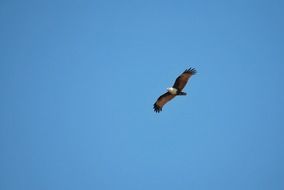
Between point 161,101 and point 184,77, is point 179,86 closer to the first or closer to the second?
point 184,77

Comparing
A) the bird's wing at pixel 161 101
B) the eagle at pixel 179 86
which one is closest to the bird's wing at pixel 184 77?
the eagle at pixel 179 86

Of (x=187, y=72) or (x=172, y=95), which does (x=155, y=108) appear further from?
(x=187, y=72)

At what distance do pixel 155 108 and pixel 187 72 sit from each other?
3.93m

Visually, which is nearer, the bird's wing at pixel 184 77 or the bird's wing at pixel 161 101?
the bird's wing at pixel 184 77

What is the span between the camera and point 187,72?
30594 millimetres

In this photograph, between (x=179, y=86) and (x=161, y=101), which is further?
(x=161, y=101)

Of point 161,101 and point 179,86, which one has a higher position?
point 161,101

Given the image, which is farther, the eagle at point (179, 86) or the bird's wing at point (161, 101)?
the bird's wing at point (161, 101)

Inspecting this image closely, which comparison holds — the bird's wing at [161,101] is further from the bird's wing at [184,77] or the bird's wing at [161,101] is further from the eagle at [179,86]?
the bird's wing at [184,77]

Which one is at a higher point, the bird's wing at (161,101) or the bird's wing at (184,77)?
the bird's wing at (161,101)

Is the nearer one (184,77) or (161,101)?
(184,77)

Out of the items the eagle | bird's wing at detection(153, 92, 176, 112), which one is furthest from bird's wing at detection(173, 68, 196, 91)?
bird's wing at detection(153, 92, 176, 112)

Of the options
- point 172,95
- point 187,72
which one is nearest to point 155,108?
point 172,95

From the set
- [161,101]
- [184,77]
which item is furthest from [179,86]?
[161,101]
